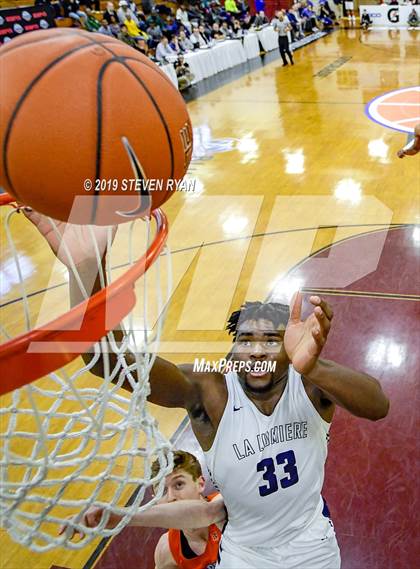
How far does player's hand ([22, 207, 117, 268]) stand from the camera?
6.12 feet

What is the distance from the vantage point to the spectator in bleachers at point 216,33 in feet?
57.9

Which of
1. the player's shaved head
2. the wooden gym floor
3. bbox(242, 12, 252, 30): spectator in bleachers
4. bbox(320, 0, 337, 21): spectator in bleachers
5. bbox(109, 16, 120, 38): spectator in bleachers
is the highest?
bbox(109, 16, 120, 38): spectator in bleachers

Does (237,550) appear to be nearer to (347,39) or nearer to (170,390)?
(170,390)

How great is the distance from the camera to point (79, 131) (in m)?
1.45

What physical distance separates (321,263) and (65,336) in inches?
201

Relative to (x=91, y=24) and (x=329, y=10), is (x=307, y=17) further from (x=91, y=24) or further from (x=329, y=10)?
(x=91, y=24)

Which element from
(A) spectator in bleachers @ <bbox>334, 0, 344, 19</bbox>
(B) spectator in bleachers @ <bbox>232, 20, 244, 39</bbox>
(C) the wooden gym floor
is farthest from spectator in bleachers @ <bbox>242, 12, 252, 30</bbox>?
(C) the wooden gym floor

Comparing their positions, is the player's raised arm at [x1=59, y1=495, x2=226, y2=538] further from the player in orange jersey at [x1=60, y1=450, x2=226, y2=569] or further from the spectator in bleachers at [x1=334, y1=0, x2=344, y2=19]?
the spectator in bleachers at [x1=334, y1=0, x2=344, y2=19]

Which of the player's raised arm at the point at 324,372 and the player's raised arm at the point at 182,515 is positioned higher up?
the player's raised arm at the point at 324,372

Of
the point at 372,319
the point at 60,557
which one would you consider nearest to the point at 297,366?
the point at 60,557

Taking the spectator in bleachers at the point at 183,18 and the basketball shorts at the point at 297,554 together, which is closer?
the basketball shorts at the point at 297,554

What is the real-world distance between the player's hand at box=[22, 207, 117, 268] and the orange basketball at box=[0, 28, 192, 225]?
316mm
